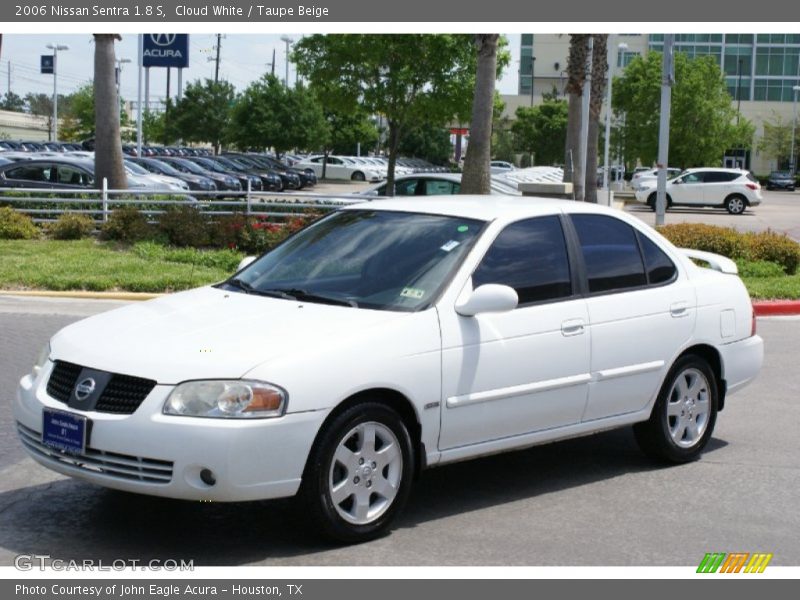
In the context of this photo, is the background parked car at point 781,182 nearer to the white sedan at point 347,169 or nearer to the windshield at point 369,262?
the white sedan at point 347,169

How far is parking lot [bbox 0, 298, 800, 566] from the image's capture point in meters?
5.75

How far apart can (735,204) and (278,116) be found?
28875mm

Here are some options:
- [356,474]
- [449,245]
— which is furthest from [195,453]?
[449,245]

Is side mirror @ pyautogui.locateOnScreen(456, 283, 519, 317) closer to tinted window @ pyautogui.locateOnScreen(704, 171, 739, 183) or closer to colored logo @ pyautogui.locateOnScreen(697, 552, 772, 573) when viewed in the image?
colored logo @ pyautogui.locateOnScreen(697, 552, 772, 573)

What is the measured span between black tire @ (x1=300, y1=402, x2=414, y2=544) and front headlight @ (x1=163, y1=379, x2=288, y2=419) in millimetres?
362

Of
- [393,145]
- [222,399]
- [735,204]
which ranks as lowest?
[222,399]

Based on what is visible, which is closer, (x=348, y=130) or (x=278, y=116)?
(x=278, y=116)

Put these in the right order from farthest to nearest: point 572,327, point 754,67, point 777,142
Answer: point 754,67 → point 777,142 → point 572,327

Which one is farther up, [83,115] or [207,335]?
[83,115]

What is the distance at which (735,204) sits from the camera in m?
44.2

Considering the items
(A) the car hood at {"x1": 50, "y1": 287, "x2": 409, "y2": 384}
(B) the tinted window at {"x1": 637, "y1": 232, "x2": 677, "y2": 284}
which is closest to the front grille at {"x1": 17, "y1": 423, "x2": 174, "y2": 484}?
(A) the car hood at {"x1": 50, "y1": 287, "x2": 409, "y2": 384}

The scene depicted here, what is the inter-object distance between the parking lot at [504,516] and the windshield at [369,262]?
1.19m

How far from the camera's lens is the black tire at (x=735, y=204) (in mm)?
43991

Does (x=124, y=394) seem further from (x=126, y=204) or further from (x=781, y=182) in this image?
(x=781, y=182)
